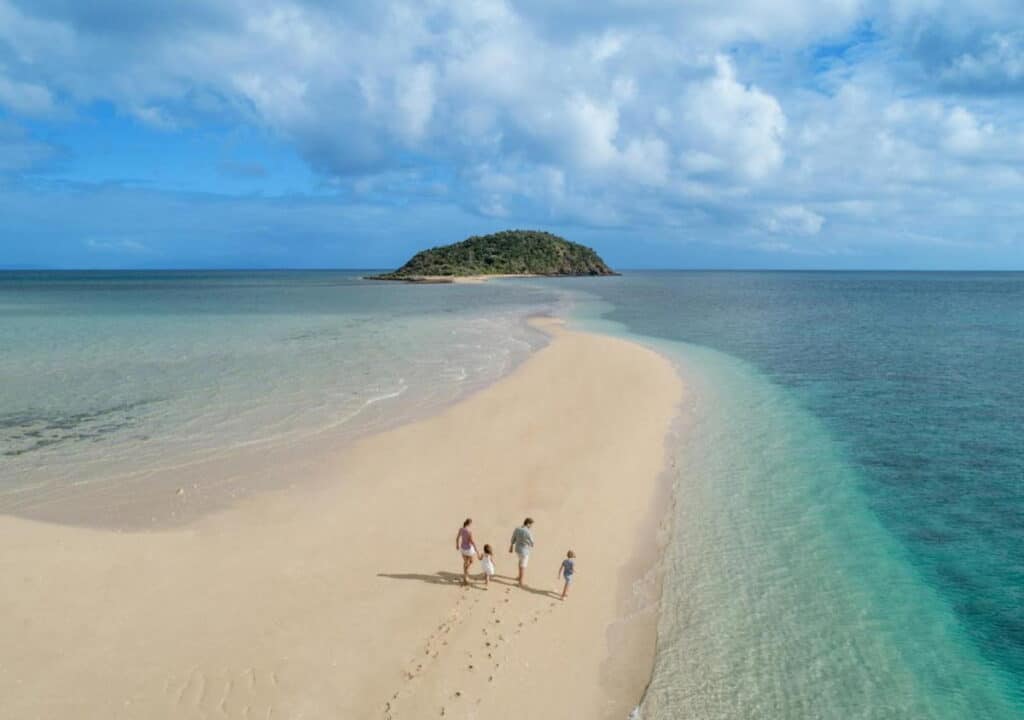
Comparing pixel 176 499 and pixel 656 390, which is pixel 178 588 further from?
pixel 656 390

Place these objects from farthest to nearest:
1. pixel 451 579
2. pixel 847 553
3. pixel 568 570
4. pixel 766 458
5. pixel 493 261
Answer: pixel 493 261 < pixel 766 458 < pixel 847 553 < pixel 451 579 < pixel 568 570

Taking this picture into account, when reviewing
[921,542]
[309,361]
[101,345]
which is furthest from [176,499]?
[101,345]

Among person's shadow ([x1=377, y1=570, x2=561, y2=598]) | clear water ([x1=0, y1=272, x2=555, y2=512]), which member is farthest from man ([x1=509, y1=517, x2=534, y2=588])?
clear water ([x1=0, y1=272, x2=555, y2=512])

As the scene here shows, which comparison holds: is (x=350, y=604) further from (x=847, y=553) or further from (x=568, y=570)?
(x=847, y=553)

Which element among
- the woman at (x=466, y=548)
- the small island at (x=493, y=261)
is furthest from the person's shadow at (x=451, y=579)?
the small island at (x=493, y=261)

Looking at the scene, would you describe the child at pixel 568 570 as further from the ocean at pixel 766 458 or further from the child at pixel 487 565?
the ocean at pixel 766 458

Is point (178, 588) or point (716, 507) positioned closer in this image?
point (178, 588)

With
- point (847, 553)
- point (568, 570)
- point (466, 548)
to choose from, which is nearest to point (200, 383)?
point (466, 548)
